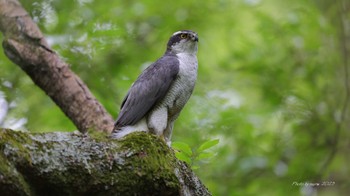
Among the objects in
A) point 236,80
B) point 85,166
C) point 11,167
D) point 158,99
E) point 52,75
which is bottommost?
point 11,167

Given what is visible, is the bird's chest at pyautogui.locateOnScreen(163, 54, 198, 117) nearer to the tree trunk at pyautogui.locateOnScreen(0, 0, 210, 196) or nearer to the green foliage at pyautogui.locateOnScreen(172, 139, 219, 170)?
the green foliage at pyautogui.locateOnScreen(172, 139, 219, 170)

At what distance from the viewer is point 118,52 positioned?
8.65 m

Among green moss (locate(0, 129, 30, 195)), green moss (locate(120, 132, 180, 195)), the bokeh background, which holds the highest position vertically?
the bokeh background

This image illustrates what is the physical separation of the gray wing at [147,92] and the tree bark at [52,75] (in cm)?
52

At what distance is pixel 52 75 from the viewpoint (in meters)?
6.71

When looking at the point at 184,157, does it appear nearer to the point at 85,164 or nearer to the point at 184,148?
the point at 184,148

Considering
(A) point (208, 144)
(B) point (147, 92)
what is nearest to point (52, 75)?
(B) point (147, 92)

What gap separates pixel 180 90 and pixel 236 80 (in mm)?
4961

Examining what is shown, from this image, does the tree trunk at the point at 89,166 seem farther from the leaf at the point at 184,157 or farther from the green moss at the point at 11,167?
the leaf at the point at 184,157

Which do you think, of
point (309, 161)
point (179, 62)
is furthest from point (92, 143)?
point (309, 161)

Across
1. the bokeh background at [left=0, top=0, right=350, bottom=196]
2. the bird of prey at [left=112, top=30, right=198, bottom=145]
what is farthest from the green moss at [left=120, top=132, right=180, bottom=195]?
the bokeh background at [left=0, top=0, right=350, bottom=196]

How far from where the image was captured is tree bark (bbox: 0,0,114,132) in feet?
21.7

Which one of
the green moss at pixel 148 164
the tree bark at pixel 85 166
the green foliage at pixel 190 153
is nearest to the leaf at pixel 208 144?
the green foliage at pixel 190 153

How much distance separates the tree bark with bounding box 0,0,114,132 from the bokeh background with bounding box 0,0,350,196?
104 cm
